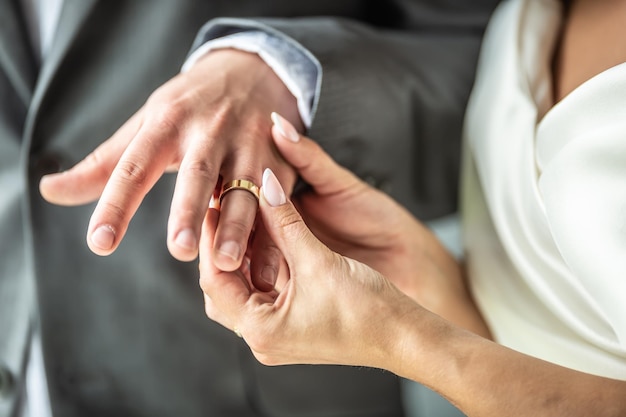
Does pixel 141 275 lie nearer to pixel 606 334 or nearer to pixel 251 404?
pixel 251 404

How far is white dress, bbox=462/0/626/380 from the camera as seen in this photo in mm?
515

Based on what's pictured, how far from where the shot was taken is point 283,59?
2.32 feet

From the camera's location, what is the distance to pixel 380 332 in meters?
0.47

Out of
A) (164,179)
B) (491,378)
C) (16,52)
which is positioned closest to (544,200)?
(491,378)

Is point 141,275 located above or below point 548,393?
below

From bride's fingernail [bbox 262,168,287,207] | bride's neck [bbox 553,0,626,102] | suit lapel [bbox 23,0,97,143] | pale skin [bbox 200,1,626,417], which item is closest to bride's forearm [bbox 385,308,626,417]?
pale skin [bbox 200,1,626,417]

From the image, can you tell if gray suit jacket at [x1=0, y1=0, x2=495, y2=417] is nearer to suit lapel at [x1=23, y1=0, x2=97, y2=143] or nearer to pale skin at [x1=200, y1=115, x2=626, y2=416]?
suit lapel at [x1=23, y1=0, x2=97, y2=143]

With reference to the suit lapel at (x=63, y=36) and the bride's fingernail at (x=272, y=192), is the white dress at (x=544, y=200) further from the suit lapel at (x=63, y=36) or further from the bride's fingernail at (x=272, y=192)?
the suit lapel at (x=63, y=36)

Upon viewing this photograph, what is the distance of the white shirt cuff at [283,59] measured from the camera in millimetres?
695

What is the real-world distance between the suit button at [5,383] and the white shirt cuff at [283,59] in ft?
1.41

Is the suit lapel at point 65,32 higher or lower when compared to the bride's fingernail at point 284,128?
higher

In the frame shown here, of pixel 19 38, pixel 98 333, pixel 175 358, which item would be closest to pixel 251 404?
pixel 175 358

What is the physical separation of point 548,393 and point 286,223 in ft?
0.77

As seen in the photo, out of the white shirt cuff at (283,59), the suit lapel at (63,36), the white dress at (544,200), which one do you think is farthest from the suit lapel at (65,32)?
the white dress at (544,200)
